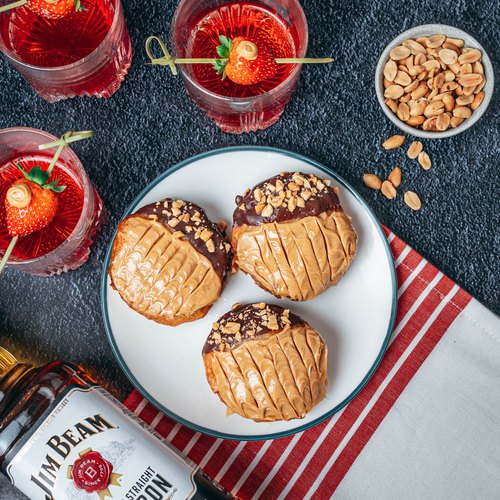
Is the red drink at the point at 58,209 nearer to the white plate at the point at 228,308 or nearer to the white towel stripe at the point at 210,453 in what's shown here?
the white plate at the point at 228,308

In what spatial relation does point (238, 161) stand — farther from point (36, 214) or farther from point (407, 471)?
point (407, 471)

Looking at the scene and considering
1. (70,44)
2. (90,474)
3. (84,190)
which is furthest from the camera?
(70,44)

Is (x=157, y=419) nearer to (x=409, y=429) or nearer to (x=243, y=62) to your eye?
(x=409, y=429)

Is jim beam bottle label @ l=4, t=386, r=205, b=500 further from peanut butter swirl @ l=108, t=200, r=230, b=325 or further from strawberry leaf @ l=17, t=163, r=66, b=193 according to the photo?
strawberry leaf @ l=17, t=163, r=66, b=193

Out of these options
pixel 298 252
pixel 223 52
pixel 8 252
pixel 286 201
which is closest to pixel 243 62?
pixel 223 52

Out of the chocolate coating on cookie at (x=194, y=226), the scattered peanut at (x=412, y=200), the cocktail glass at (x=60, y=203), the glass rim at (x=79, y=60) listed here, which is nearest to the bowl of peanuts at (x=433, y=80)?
the scattered peanut at (x=412, y=200)

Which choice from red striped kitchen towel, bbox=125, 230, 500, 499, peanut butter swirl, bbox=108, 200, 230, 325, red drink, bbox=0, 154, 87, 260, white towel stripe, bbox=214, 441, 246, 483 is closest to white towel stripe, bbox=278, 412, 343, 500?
red striped kitchen towel, bbox=125, 230, 500, 499
